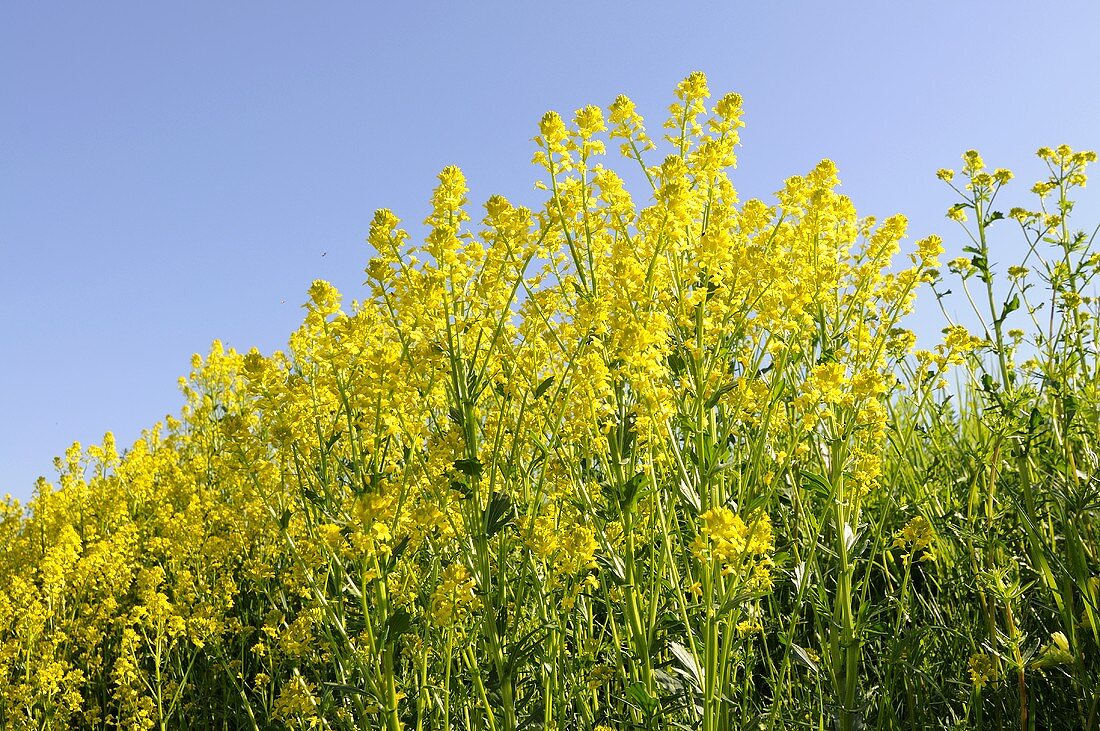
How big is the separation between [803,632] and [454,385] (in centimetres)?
234

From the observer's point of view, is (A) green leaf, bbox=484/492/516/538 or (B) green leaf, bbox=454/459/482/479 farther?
(A) green leaf, bbox=484/492/516/538

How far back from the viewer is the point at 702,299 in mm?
2807

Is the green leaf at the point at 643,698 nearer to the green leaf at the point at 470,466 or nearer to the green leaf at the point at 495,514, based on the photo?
the green leaf at the point at 495,514

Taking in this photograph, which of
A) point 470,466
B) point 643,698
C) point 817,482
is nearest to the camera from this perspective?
point 643,698

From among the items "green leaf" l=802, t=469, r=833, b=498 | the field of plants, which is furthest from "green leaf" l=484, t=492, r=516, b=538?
"green leaf" l=802, t=469, r=833, b=498

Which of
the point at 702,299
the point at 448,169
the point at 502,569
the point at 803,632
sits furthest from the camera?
the point at 803,632

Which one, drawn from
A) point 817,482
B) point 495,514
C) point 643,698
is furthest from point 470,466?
point 817,482

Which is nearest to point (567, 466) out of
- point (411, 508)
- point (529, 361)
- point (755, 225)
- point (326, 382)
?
point (529, 361)

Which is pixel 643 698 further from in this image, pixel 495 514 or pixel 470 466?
pixel 470 466

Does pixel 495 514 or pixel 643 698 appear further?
pixel 495 514

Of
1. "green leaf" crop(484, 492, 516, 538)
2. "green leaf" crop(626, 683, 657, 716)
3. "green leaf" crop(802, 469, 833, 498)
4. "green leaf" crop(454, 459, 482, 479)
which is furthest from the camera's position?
"green leaf" crop(802, 469, 833, 498)

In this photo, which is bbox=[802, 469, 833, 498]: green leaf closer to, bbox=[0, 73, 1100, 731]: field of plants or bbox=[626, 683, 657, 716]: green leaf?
bbox=[0, 73, 1100, 731]: field of plants

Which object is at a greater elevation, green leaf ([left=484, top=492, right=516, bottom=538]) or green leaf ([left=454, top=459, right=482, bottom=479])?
green leaf ([left=454, top=459, right=482, bottom=479])

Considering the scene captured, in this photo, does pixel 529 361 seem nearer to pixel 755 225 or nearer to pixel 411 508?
pixel 411 508
